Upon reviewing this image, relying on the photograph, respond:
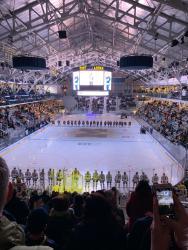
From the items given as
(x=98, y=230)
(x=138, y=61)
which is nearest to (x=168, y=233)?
(x=98, y=230)

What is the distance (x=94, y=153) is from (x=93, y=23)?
14.9 meters

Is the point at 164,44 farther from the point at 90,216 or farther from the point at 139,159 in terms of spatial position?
the point at 90,216

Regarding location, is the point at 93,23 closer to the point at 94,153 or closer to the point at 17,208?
the point at 94,153

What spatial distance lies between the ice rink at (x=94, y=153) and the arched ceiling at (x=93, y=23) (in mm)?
7788

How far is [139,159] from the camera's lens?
77.0 ft

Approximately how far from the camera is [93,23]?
34.4 metres

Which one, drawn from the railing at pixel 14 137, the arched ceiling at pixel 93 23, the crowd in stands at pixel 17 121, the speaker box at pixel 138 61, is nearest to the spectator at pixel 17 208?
the arched ceiling at pixel 93 23

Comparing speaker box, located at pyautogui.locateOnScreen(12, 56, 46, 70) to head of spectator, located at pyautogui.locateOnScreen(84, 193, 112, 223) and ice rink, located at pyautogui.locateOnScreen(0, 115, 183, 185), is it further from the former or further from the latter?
head of spectator, located at pyautogui.locateOnScreen(84, 193, 112, 223)

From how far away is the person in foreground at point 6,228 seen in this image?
153 centimetres

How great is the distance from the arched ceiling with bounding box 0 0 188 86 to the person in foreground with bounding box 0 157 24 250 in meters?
14.0

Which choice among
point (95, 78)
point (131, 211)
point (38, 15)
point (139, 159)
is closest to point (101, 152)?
point (139, 159)

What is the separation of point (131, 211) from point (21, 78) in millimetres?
45124

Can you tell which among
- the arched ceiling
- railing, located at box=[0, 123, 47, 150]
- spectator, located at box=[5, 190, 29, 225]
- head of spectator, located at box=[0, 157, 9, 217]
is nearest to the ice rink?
railing, located at box=[0, 123, 47, 150]

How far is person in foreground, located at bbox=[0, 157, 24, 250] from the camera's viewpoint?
153 cm
